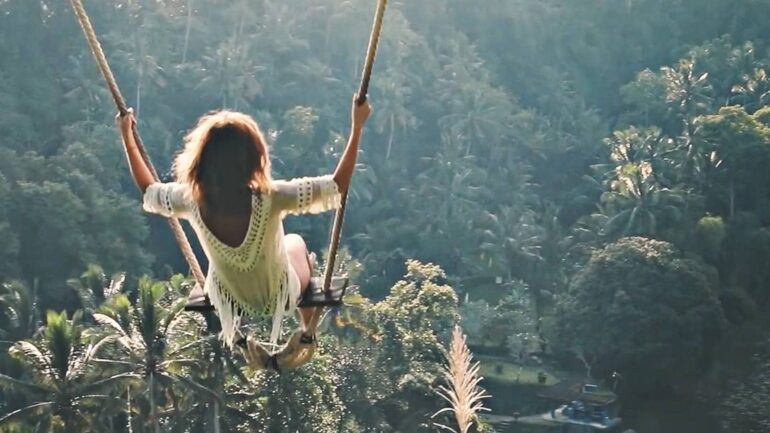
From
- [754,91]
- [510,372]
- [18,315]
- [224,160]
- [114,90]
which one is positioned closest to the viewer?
[224,160]

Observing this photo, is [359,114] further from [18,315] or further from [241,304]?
[18,315]

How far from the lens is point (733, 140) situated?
31.5m

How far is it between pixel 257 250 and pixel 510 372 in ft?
88.2

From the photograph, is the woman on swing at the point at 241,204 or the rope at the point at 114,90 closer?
the woman on swing at the point at 241,204

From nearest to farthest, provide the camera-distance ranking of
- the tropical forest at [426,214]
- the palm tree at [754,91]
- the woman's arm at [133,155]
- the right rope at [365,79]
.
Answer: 1. the right rope at [365,79]
2. the woman's arm at [133,155]
3. the tropical forest at [426,214]
4. the palm tree at [754,91]

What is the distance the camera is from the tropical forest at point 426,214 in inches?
779

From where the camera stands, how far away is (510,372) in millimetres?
29969

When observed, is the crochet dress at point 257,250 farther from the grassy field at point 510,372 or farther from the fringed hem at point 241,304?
the grassy field at point 510,372

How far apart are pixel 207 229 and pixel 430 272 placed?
72.8 ft

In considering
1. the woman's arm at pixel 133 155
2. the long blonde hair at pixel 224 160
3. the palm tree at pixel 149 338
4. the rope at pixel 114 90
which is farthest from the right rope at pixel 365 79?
the palm tree at pixel 149 338

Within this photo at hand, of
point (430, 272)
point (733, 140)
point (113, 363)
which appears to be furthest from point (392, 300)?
point (733, 140)

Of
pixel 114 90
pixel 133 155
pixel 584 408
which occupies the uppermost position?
pixel 584 408

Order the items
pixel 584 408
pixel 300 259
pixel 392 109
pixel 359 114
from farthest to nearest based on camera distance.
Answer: pixel 392 109 → pixel 584 408 → pixel 300 259 → pixel 359 114

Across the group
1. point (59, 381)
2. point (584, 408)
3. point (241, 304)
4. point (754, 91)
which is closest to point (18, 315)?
point (59, 381)
